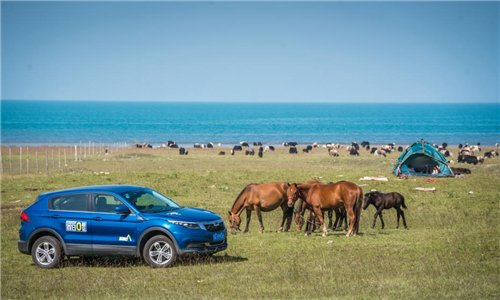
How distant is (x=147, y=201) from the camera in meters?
15.5

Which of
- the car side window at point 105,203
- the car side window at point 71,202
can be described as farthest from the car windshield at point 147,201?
the car side window at point 71,202

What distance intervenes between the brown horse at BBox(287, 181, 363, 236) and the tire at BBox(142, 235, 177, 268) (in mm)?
5876

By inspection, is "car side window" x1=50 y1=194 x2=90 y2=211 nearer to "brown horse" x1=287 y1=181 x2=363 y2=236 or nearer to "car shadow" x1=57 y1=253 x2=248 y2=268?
"car shadow" x1=57 y1=253 x2=248 y2=268

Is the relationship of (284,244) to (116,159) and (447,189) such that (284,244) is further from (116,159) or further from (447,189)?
(116,159)

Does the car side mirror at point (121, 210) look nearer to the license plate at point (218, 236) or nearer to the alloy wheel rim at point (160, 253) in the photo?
the alloy wheel rim at point (160, 253)

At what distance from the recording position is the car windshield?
595 inches

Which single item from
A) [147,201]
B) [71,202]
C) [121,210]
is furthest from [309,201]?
[71,202]

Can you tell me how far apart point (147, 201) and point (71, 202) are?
1.97 metres

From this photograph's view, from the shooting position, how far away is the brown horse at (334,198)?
1881cm

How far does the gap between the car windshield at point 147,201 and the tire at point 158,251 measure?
88 centimetres

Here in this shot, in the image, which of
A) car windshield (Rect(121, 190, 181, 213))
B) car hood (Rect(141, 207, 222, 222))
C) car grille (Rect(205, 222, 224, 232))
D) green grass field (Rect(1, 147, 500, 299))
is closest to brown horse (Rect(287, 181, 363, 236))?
green grass field (Rect(1, 147, 500, 299))

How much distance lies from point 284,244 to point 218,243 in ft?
10.4

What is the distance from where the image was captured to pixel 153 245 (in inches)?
579

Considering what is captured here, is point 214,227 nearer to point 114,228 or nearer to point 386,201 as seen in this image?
point 114,228
